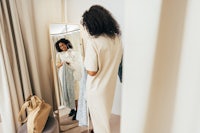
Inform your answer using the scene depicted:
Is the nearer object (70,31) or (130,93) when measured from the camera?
(130,93)

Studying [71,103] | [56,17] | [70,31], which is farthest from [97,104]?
[56,17]

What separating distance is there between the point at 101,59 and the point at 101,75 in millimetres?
147

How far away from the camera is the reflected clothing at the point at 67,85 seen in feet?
5.73

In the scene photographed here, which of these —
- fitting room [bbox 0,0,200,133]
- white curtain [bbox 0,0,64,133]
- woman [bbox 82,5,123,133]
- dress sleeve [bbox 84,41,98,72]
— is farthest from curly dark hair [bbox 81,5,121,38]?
fitting room [bbox 0,0,200,133]

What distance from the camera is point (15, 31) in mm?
1353

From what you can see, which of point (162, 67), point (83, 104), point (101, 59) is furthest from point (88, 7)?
point (162, 67)

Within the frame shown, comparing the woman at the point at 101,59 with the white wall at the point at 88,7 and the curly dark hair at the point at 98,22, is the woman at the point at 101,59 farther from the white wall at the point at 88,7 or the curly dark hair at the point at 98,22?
the white wall at the point at 88,7

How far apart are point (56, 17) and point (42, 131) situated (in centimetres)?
121

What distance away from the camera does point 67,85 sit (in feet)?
5.87

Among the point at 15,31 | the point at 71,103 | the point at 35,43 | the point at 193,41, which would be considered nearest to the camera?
the point at 193,41

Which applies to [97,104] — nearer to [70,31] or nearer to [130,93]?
[70,31]

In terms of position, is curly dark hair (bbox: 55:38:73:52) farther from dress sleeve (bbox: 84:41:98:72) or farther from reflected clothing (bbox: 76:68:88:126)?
dress sleeve (bbox: 84:41:98:72)

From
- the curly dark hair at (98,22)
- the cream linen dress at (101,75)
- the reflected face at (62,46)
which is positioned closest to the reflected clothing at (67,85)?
the reflected face at (62,46)

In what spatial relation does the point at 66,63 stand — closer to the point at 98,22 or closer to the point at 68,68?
the point at 68,68
